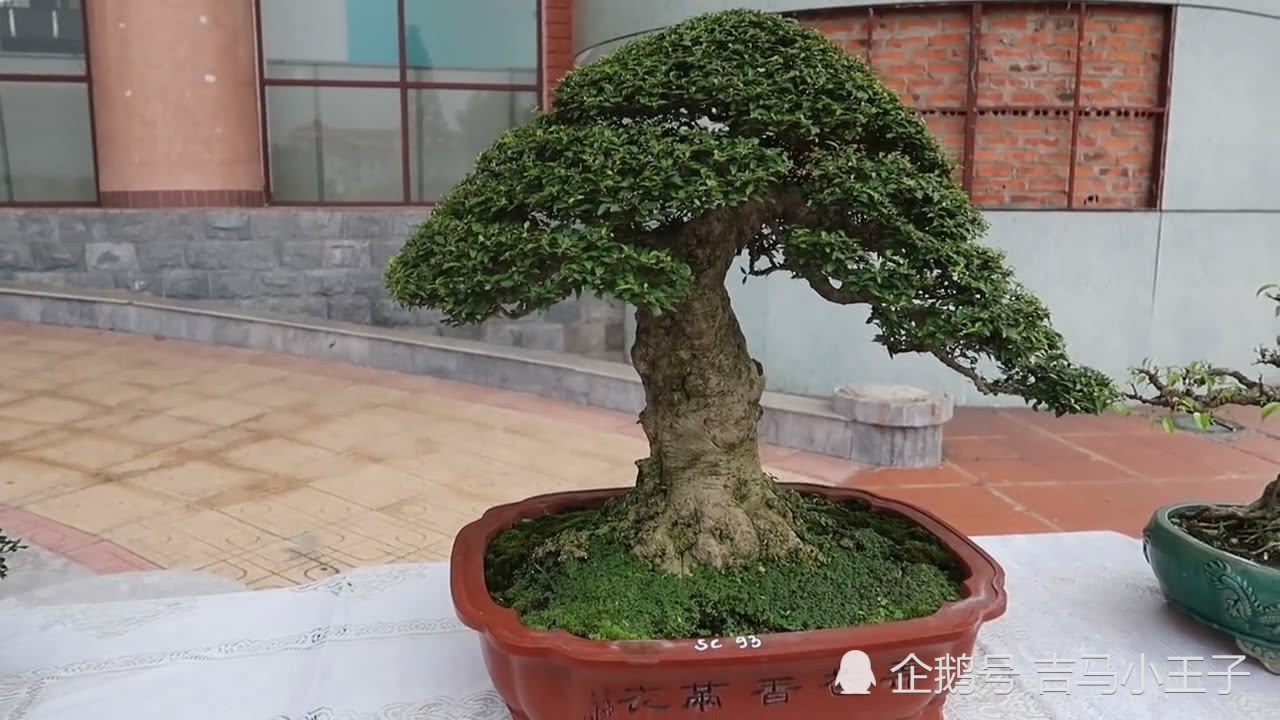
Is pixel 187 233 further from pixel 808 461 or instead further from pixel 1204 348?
pixel 1204 348

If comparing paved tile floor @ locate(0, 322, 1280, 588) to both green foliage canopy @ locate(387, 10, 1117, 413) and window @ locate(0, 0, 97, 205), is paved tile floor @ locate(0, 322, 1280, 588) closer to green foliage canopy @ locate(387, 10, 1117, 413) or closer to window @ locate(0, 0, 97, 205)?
green foliage canopy @ locate(387, 10, 1117, 413)

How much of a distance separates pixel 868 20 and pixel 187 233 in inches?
210

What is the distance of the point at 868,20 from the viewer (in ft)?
17.3

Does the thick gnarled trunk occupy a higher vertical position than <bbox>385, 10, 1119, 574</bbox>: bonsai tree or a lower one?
lower

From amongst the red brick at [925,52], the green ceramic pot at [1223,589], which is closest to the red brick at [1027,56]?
the red brick at [925,52]

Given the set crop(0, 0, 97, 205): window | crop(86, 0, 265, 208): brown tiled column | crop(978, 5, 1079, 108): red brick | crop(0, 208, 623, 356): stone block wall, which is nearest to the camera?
crop(978, 5, 1079, 108): red brick

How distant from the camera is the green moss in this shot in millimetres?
1738

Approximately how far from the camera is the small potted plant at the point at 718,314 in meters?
1.62

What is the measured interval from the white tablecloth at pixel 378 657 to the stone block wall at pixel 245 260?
504 centimetres

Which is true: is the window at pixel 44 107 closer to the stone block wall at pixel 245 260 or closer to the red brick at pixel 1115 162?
the stone block wall at pixel 245 260

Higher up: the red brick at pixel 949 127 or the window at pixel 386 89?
the window at pixel 386 89

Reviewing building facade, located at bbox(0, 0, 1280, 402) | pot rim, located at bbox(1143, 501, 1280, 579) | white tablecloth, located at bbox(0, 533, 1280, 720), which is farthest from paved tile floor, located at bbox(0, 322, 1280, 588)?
pot rim, located at bbox(1143, 501, 1280, 579)

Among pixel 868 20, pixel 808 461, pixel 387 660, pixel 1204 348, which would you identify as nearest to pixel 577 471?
pixel 808 461

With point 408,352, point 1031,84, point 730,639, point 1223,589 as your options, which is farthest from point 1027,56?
point 730,639
